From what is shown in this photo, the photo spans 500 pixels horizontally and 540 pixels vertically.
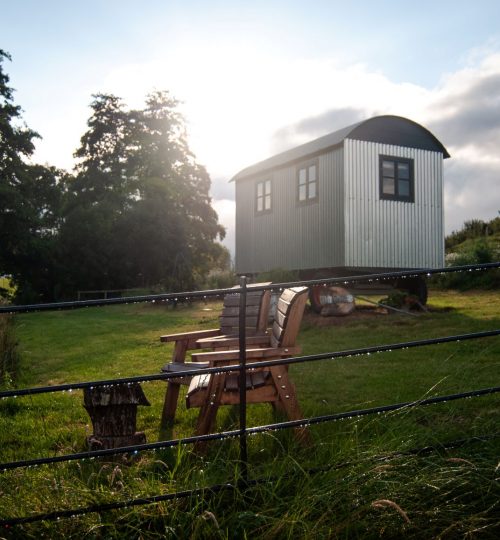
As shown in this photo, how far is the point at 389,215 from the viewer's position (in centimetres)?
1446

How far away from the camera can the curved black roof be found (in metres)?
14.0

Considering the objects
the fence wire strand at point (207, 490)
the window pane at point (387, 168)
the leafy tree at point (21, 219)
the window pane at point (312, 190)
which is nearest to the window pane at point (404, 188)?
the window pane at point (387, 168)

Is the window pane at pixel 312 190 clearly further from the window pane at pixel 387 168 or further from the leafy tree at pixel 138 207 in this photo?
the leafy tree at pixel 138 207

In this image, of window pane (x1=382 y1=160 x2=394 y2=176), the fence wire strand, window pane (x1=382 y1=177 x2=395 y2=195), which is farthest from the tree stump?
window pane (x1=382 y1=160 x2=394 y2=176)

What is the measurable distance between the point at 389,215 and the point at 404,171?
44.2 inches

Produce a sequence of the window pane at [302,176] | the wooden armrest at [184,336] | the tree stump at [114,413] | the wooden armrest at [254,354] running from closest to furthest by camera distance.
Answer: the wooden armrest at [254,354] → the tree stump at [114,413] → the wooden armrest at [184,336] → the window pane at [302,176]

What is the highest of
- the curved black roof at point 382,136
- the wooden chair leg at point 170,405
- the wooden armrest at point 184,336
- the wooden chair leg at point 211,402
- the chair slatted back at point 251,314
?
the curved black roof at point 382,136

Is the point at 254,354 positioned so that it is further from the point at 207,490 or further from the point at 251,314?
the point at 251,314

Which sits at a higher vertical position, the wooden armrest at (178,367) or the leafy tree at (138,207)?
the leafy tree at (138,207)

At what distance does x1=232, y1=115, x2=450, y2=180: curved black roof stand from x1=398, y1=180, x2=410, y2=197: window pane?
827mm

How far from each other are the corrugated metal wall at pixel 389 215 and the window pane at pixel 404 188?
0.62ft

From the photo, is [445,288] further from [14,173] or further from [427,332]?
[14,173]

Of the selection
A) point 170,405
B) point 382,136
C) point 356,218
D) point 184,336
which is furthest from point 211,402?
point 382,136

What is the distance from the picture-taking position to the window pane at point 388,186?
14.4 meters
